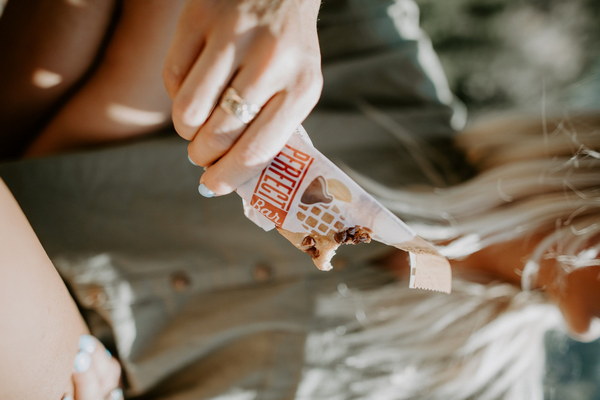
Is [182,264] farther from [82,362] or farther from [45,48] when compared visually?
[45,48]

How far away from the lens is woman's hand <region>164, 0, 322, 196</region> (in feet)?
0.97

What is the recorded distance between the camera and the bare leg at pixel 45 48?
0.50 m

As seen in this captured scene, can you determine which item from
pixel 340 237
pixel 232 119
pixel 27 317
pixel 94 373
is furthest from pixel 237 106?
pixel 94 373

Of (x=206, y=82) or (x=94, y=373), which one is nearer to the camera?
(x=206, y=82)

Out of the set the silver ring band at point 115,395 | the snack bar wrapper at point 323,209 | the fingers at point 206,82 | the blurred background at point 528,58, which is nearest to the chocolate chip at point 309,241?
the snack bar wrapper at point 323,209

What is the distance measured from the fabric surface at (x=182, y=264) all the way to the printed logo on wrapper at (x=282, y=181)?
251 millimetres

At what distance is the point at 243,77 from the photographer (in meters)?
0.30

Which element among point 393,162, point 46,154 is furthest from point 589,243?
point 46,154

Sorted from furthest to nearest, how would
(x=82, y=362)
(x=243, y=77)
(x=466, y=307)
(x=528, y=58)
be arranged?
(x=528, y=58), (x=466, y=307), (x=82, y=362), (x=243, y=77)

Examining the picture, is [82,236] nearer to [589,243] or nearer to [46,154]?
[46,154]

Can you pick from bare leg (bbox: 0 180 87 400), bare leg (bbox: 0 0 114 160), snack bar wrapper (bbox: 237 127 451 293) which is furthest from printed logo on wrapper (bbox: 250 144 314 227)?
bare leg (bbox: 0 0 114 160)

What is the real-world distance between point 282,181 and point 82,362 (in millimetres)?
316

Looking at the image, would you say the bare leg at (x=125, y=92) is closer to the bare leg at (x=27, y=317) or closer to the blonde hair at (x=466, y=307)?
the bare leg at (x=27, y=317)

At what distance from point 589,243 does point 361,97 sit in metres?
0.32
